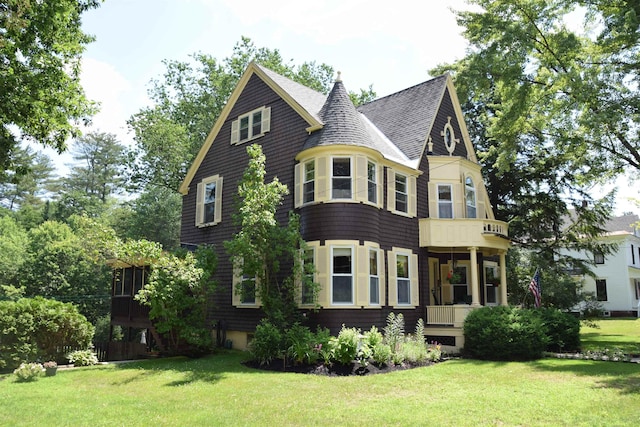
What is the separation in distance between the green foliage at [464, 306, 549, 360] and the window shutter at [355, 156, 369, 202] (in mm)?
5087

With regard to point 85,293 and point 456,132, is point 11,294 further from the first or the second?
point 456,132

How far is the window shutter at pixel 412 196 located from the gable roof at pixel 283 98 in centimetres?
398

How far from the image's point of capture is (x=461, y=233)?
17.4 m

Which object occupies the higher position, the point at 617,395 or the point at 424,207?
the point at 424,207

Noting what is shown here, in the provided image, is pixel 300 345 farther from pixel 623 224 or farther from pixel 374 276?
pixel 623 224

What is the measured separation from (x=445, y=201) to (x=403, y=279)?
12.2ft

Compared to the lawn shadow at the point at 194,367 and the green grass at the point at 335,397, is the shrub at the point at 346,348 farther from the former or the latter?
the lawn shadow at the point at 194,367

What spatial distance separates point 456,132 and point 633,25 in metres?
6.99

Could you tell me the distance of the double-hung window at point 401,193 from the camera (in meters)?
17.4

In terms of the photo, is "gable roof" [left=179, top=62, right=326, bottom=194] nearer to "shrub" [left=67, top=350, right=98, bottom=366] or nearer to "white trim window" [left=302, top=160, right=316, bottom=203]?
"white trim window" [left=302, top=160, right=316, bottom=203]

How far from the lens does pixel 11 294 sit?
3114 centimetres

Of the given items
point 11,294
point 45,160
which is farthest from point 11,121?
point 45,160

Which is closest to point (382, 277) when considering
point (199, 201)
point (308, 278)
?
point (308, 278)

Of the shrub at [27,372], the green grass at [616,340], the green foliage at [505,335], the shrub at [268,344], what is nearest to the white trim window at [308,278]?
the shrub at [268,344]
